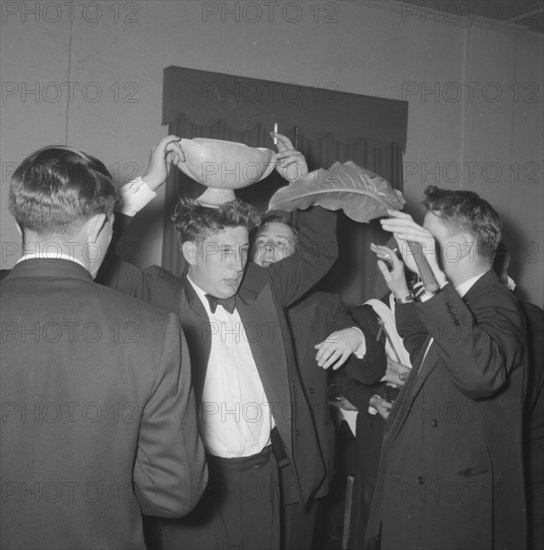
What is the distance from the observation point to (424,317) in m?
1.69

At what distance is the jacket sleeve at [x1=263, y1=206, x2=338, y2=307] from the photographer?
214cm

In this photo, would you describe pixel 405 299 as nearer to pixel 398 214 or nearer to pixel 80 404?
pixel 398 214

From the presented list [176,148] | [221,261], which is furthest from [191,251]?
[176,148]

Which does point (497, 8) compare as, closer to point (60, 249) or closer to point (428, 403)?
point (428, 403)

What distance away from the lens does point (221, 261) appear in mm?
2072

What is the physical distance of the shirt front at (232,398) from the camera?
198 cm

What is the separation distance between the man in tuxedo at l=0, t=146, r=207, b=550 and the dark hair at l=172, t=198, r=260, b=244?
2.68 feet

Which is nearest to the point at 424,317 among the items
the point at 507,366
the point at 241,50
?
the point at 507,366

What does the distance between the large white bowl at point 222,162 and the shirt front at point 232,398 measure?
40 centimetres

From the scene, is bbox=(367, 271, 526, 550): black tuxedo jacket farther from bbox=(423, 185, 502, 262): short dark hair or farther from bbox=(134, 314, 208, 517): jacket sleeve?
bbox=(134, 314, 208, 517): jacket sleeve

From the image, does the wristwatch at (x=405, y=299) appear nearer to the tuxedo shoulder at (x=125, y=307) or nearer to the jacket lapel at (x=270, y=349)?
the jacket lapel at (x=270, y=349)

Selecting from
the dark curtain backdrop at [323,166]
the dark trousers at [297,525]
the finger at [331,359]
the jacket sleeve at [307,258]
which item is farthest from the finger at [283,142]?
the dark curtain backdrop at [323,166]

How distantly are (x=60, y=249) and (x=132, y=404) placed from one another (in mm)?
326

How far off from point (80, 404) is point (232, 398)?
0.84 meters
